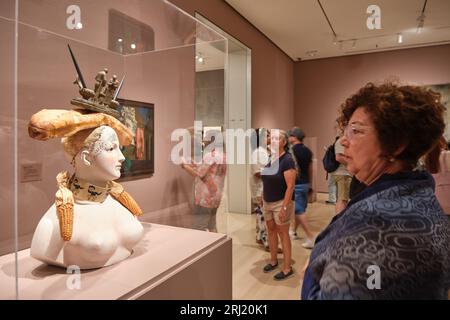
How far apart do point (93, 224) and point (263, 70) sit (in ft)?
15.2

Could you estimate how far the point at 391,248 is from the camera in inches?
27.7

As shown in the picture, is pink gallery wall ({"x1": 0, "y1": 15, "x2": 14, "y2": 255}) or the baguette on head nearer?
the baguette on head

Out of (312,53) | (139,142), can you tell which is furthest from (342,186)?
(312,53)

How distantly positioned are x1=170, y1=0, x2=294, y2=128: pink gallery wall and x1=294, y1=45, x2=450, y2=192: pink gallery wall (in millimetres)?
286

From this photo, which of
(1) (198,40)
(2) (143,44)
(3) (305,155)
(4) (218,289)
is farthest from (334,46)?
(4) (218,289)

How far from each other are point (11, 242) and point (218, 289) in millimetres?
948

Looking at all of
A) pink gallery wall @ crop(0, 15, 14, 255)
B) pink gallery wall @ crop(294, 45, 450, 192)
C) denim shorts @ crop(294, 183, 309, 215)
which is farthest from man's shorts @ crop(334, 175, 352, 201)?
pink gallery wall @ crop(294, 45, 450, 192)

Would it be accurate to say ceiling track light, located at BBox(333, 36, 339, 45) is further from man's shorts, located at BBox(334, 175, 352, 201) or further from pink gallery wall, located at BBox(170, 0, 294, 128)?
man's shorts, located at BBox(334, 175, 352, 201)

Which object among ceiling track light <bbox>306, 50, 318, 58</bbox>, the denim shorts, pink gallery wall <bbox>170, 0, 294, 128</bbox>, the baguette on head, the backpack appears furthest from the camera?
ceiling track light <bbox>306, 50, 318, 58</bbox>

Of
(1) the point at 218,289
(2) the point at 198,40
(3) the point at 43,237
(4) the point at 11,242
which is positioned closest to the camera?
(3) the point at 43,237

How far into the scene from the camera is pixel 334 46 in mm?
5082

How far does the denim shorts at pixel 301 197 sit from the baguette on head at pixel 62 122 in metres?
2.52

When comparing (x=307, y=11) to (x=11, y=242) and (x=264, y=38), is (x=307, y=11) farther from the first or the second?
(x=11, y=242)

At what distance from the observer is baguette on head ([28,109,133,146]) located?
101cm
